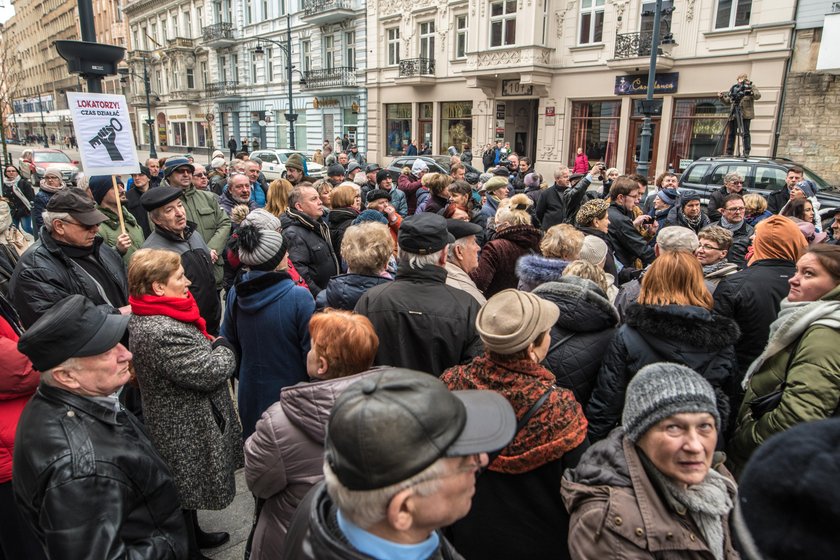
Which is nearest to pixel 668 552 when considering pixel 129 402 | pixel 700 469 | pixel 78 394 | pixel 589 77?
pixel 700 469

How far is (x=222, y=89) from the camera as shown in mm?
39781

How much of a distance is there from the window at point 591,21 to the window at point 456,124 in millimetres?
6387

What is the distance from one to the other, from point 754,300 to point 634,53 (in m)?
19.0

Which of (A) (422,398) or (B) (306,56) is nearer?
(A) (422,398)

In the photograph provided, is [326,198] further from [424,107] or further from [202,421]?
[424,107]

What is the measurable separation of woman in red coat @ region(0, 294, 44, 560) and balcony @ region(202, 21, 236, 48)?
134 feet

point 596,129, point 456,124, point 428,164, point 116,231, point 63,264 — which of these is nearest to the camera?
point 63,264

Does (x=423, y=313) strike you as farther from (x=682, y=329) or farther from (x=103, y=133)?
(x=103, y=133)

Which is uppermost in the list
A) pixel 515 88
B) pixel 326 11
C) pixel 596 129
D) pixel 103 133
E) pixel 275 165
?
pixel 326 11

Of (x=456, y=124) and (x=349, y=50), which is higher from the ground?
(x=349, y=50)

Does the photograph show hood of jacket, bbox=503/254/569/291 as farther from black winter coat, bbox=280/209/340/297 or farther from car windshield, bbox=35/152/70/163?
car windshield, bbox=35/152/70/163

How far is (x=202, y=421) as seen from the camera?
2.79 m

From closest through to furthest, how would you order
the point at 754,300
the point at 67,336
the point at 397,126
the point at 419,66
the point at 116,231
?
the point at 67,336
the point at 754,300
the point at 116,231
the point at 419,66
the point at 397,126

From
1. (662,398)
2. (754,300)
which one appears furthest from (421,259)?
(754,300)
